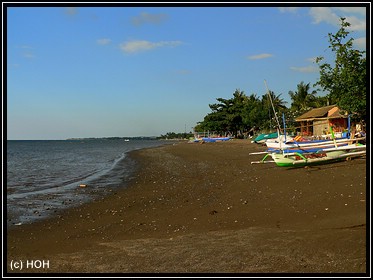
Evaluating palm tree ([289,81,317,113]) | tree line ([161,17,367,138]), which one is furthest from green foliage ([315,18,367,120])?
palm tree ([289,81,317,113])

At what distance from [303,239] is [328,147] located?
12.3 m

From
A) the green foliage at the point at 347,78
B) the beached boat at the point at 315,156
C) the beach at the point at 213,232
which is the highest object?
the green foliage at the point at 347,78

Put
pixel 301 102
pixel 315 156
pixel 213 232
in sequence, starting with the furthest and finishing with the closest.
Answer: pixel 301 102
pixel 315 156
pixel 213 232

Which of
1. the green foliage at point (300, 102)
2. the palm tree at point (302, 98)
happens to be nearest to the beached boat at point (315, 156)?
the green foliage at point (300, 102)

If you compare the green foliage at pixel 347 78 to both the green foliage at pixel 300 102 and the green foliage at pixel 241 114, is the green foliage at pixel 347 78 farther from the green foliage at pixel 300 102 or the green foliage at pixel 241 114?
the green foliage at pixel 241 114

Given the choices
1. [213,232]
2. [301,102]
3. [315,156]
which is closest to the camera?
[213,232]

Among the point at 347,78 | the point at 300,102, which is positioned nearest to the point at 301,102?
the point at 300,102

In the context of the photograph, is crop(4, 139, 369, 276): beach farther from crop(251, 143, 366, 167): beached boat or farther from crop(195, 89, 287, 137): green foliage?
crop(195, 89, 287, 137): green foliage

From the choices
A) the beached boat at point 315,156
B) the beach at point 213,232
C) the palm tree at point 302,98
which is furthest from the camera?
the palm tree at point 302,98

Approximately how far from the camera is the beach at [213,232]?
5.59m

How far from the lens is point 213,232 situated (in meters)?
7.68

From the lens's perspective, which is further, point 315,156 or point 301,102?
point 301,102

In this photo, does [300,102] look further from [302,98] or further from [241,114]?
[241,114]

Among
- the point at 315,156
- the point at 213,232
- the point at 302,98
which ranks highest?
the point at 302,98
